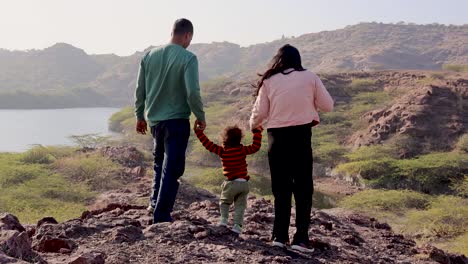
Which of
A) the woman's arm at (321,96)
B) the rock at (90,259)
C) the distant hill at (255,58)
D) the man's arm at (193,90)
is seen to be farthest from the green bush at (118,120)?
the rock at (90,259)

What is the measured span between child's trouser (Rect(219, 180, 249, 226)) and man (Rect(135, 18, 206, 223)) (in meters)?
0.35

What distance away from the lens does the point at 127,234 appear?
3559 mm

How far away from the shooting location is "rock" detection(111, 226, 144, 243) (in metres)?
3.48

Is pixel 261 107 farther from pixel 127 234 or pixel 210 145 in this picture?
pixel 127 234

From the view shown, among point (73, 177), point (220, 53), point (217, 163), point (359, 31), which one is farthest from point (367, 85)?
point (220, 53)

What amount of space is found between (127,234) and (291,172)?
1.18 metres

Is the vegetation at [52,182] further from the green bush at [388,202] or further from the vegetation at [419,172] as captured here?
the vegetation at [419,172]


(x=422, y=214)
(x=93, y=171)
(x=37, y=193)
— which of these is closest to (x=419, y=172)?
(x=422, y=214)

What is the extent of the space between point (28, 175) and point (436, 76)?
20.4 meters

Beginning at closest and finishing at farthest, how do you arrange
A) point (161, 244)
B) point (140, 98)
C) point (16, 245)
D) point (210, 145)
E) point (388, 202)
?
1. point (16, 245)
2. point (161, 244)
3. point (210, 145)
4. point (140, 98)
5. point (388, 202)

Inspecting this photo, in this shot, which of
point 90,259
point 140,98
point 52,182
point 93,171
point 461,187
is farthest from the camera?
point 461,187

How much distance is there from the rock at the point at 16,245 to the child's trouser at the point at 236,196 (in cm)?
141

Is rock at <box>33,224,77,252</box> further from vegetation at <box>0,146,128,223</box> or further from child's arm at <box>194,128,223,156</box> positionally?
vegetation at <box>0,146,128,223</box>

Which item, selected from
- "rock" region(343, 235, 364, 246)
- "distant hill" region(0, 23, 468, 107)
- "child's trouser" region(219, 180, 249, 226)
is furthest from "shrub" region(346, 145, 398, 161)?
"distant hill" region(0, 23, 468, 107)
